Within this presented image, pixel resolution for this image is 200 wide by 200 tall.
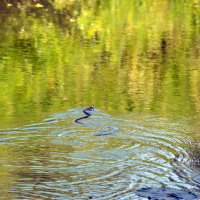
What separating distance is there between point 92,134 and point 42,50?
4.82m

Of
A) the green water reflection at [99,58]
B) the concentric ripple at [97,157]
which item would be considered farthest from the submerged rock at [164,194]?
the green water reflection at [99,58]

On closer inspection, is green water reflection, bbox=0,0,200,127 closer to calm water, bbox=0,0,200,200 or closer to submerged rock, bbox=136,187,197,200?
calm water, bbox=0,0,200,200

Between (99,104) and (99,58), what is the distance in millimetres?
2882

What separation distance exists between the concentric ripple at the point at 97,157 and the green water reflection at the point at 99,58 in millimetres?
490

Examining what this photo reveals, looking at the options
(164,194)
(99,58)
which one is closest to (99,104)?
(99,58)

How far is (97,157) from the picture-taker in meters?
6.55

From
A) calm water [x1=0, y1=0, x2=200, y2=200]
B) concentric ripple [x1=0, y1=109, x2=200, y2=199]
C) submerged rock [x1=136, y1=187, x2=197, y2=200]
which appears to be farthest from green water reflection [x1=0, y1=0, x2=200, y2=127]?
submerged rock [x1=136, y1=187, x2=197, y2=200]

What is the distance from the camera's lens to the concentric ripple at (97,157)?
577 centimetres

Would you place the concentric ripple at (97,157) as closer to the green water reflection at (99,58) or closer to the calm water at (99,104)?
the calm water at (99,104)

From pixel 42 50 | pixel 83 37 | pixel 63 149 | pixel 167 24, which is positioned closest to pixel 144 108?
pixel 63 149

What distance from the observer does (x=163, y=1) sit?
17.8 metres

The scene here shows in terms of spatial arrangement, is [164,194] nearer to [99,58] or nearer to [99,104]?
[99,104]

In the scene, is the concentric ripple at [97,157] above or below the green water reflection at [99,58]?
below

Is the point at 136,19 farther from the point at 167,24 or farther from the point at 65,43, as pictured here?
the point at 65,43
